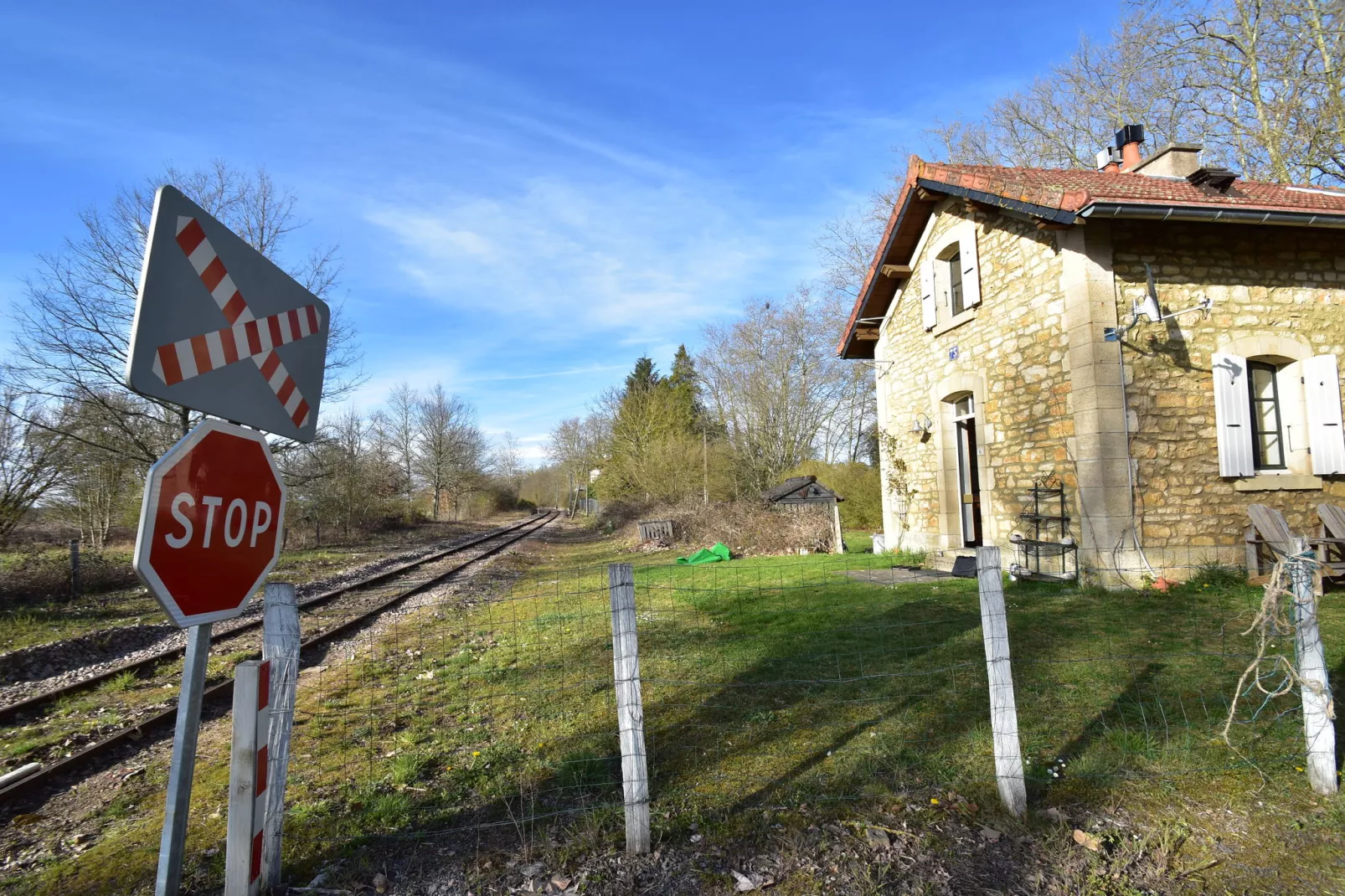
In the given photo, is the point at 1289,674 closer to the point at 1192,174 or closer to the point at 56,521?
the point at 1192,174

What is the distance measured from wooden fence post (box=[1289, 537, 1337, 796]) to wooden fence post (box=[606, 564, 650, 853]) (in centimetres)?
317

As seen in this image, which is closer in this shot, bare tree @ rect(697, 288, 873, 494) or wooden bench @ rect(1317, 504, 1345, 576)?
wooden bench @ rect(1317, 504, 1345, 576)

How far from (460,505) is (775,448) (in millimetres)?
29609

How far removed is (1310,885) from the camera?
8.75 feet

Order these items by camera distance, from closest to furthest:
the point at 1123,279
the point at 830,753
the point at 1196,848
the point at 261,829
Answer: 1. the point at 261,829
2. the point at 1196,848
3. the point at 830,753
4. the point at 1123,279

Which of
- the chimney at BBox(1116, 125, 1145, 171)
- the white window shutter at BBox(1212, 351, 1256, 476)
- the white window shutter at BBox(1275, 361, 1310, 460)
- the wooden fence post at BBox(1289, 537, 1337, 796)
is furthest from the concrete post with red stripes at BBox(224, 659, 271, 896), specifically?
the chimney at BBox(1116, 125, 1145, 171)

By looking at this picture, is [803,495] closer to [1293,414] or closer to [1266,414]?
[1266,414]

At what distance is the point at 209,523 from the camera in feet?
6.77

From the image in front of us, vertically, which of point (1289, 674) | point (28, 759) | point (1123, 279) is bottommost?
point (28, 759)

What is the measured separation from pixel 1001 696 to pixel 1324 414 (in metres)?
8.73

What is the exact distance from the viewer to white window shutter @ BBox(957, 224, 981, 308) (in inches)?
416

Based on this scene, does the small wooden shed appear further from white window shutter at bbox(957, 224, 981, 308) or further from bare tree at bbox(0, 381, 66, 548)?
bare tree at bbox(0, 381, 66, 548)

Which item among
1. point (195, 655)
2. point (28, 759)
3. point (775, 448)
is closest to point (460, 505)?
point (775, 448)

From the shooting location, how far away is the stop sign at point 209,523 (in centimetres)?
183
